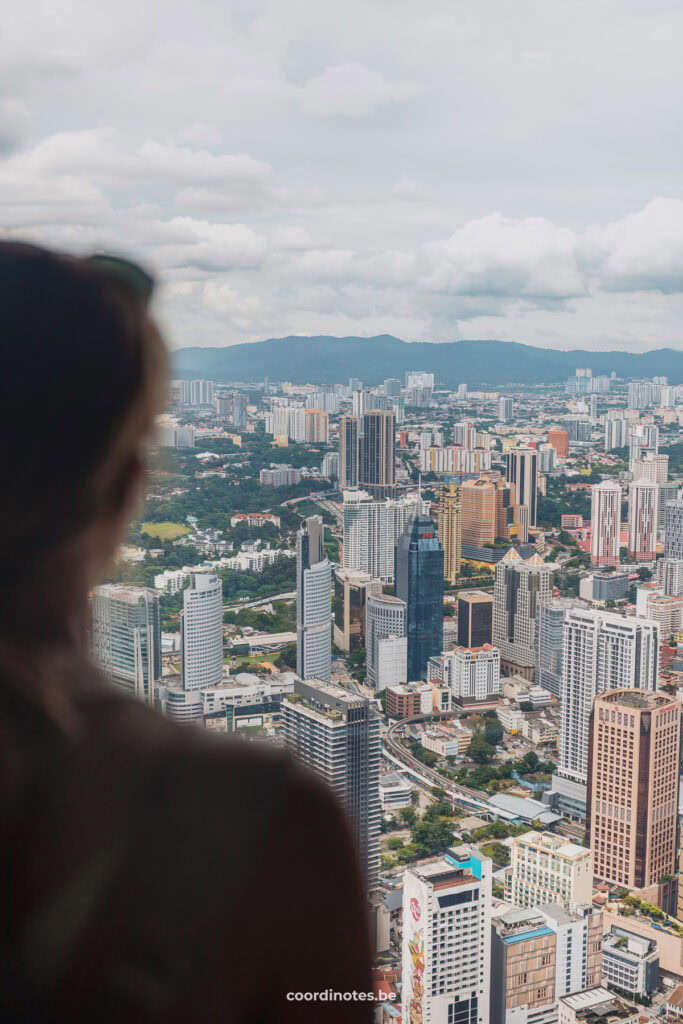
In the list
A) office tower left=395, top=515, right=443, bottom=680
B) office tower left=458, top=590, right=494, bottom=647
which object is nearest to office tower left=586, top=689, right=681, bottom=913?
office tower left=395, top=515, right=443, bottom=680

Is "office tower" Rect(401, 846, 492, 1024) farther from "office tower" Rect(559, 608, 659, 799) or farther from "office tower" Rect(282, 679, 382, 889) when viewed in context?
"office tower" Rect(559, 608, 659, 799)

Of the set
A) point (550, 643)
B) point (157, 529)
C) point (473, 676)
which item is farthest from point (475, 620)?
point (157, 529)

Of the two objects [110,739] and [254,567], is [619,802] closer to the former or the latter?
[254,567]

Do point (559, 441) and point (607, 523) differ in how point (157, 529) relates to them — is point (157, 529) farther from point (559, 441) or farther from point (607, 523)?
point (559, 441)

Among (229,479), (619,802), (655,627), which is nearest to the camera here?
(619,802)

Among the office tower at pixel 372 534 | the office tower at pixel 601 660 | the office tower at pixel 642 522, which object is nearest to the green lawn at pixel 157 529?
the office tower at pixel 601 660

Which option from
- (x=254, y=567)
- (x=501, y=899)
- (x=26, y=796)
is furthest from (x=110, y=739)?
(x=254, y=567)

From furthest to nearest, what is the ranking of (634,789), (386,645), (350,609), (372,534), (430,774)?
(372,534), (350,609), (386,645), (430,774), (634,789)
